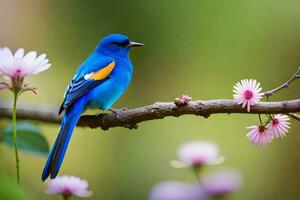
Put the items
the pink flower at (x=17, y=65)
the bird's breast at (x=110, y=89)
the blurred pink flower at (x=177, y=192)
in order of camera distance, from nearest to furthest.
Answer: the blurred pink flower at (x=177, y=192), the pink flower at (x=17, y=65), the bird's breast at (x=110, y=89)

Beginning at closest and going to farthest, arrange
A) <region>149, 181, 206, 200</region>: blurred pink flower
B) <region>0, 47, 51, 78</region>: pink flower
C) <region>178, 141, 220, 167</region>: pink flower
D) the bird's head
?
1. <region>149, 181, 206, 200</region>: blurred pink flower
2. <region>178, 141, 220, 167</region>: pink flower
3. <region>0, 47, 51, 78</region>: pink flower
4. the bird's head

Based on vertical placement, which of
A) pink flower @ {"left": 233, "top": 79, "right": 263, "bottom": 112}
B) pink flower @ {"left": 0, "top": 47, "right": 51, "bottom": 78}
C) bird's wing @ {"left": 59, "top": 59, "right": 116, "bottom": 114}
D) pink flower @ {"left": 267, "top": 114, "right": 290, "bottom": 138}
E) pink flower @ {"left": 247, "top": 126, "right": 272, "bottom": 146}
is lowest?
pink flower @ {"left": 0, "top": 47, "right": 51, "bottom": 78}

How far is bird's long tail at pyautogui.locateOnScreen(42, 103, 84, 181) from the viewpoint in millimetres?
1017

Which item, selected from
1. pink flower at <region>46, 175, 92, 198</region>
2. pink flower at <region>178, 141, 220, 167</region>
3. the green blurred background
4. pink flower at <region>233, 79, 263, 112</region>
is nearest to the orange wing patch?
pink flower at <region>233, 79, 263, 112</region>

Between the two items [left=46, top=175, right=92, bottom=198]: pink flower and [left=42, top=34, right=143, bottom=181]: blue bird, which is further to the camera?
[left=42, top=34, right=143, bottom=181]: blue bird

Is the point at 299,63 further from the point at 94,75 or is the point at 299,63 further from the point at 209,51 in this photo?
the point at 94,75

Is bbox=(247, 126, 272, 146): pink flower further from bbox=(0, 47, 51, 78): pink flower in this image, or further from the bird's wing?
the bird's wing

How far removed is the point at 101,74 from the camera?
5.46ft

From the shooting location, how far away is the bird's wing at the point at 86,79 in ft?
4.98

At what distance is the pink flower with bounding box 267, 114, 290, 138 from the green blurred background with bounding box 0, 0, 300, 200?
1.96 metres

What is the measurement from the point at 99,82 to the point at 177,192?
1.14m

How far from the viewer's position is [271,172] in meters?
3.12

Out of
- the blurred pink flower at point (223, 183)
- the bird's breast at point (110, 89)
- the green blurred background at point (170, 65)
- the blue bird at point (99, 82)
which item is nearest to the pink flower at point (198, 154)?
the blurred pink flower at point (223, 183)

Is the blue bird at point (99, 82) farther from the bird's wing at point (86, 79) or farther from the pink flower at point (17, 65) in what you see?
the pink flower at point (17, 65)
